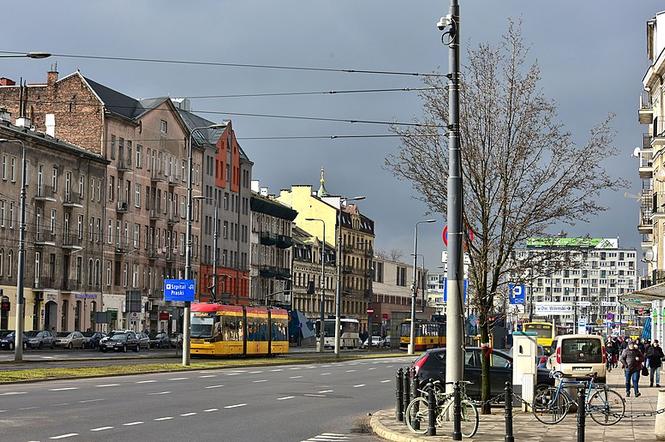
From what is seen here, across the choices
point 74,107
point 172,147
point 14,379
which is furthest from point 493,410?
point 172,147

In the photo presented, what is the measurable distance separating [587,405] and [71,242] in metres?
65.2

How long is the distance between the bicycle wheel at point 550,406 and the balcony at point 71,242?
6330cm

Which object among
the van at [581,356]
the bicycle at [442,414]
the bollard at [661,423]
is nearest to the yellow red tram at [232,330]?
the van at [581,356]

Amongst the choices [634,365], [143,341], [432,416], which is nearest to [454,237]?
[432,416]

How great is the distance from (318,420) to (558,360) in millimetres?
22214

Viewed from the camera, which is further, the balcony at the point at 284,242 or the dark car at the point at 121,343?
the balcony at the point at 284,242

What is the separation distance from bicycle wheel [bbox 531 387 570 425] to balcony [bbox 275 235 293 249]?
341ft

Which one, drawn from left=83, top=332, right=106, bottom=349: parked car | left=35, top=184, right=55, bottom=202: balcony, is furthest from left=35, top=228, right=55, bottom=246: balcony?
left=83, top=332, right=106, bottom=349: parked car

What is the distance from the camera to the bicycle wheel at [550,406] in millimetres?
23478

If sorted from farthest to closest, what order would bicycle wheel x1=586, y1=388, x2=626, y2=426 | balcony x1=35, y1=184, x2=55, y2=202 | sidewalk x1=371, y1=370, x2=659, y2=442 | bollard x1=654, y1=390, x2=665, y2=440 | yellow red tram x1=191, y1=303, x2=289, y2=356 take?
balcony x1=35, y1=184, x2=55, y2=202, yellow red tram x1=191, y1=303, x2=289, y2=356, bicycle wheel x1=586, y1=388, x2=626, y2=426, bollard x1=654, y1=390, x2=665, y2=440, sidewalk x1=371, y1=370, x2=659, y2=442

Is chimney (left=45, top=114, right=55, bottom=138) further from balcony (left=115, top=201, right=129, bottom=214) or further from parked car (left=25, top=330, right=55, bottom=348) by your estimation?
parked car (left=25, top=330, right=55, bottom=348)

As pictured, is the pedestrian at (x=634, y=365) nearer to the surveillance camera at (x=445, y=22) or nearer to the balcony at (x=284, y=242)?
the surveillance camera at (x=445, y=22)

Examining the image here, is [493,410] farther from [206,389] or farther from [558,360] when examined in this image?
[558,360]

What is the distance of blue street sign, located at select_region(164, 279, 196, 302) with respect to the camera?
1969 inches
